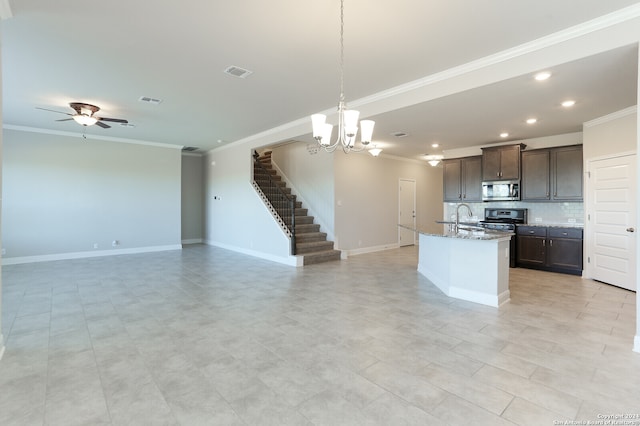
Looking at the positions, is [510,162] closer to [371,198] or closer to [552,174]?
[552,174]

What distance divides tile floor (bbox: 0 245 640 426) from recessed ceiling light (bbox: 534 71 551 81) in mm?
2705

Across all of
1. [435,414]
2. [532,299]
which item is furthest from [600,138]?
[435,414]

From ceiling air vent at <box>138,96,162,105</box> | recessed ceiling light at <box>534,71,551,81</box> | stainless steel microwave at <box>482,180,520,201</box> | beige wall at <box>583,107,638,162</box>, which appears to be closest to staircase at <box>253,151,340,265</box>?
ceiling air vent at <box>138,96,162,105</box>

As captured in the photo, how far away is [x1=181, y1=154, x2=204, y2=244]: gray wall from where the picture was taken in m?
10.5

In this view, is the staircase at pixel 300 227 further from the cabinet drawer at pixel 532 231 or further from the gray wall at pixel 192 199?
the cabinet drawer at pixel 532 231

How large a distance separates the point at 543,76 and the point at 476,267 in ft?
7.89

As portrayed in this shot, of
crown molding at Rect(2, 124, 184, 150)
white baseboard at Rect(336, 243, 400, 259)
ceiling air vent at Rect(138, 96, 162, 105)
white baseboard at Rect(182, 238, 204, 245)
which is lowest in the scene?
white baseboard at Rect(336, 243, 400, 259)

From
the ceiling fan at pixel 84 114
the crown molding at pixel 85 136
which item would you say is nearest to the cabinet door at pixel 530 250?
the ceiling fan at pixel 84 114

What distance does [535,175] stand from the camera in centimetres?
661

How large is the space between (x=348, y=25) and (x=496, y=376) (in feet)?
10.7

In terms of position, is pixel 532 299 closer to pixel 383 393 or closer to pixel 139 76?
pixel 383 393

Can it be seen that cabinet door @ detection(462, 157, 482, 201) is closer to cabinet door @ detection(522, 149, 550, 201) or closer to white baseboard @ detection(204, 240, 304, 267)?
cabinet door @ detection(522, 149, 550, 201)

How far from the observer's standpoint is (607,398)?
7.17 ft

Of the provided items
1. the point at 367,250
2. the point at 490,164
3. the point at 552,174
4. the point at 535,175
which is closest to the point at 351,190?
the point at 367,250
